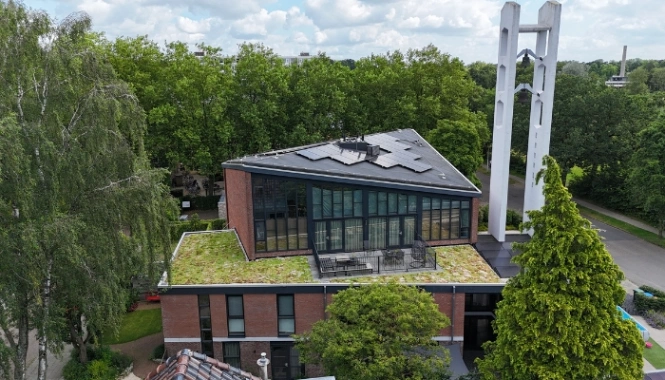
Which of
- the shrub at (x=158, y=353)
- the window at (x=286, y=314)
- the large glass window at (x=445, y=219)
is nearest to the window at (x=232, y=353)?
the window at (x=286, y=314)

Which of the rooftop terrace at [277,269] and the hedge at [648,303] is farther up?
the rooftop terrace at [277,269]

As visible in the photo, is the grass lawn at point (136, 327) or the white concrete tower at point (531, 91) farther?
the grass lawn at point (136, 327)

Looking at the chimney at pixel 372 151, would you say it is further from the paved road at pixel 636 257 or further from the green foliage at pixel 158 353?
the paved road at pixel 636 257

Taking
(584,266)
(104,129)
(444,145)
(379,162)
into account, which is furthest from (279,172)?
(444,145)

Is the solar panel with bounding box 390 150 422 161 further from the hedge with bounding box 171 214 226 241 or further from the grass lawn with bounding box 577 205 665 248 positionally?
the grass lawn with bounding box 577 205 665 248

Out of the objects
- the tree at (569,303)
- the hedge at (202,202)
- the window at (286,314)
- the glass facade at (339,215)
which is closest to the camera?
the tree at (569,303)

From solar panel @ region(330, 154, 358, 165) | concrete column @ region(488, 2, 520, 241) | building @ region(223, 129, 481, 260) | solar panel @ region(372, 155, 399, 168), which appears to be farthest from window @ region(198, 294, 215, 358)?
concrete column @ region(488, 2, 520, 241)

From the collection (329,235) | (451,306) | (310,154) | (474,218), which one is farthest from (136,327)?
(474,218)
